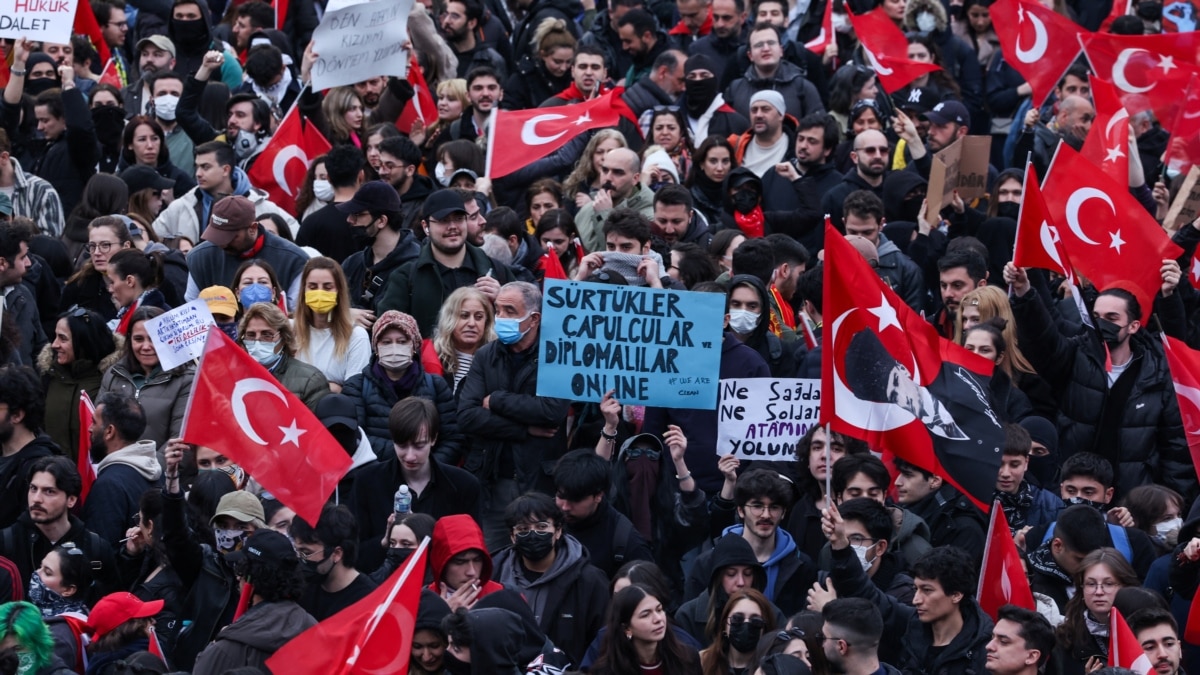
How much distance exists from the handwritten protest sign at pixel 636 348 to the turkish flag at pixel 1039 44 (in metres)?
5.10

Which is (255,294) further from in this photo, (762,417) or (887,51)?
(887,51)

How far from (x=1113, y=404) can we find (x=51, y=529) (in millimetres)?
5405

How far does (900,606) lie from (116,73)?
8980 mm

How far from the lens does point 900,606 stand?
9.18 metres

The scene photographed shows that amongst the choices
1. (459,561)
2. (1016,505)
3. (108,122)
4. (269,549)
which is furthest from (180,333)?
(1016,505)

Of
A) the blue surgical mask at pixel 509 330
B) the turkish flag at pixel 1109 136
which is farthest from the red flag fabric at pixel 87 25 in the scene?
the turkish flag at pixel 1109 136

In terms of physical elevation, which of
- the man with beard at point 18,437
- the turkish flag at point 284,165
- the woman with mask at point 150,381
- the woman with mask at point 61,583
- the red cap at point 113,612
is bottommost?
the turkish flag at point 284,165

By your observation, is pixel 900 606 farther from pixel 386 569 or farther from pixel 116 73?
pixel 116 73

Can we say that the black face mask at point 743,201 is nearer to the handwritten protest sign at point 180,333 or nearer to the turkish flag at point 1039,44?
the turkish flag at point 1039,44

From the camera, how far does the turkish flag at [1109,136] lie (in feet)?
43.2

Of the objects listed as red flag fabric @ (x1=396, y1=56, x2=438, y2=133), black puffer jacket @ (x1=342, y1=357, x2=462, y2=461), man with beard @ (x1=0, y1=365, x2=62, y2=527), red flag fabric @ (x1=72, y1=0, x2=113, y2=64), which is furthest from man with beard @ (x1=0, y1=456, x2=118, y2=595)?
red flag fabric @ (x1=72, y1=0, x2=113, y2=64)

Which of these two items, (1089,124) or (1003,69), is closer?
(1089,124)

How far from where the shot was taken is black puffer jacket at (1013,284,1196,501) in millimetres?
11258

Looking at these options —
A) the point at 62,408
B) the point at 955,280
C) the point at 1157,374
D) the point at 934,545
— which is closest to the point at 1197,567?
the point at 934,545
